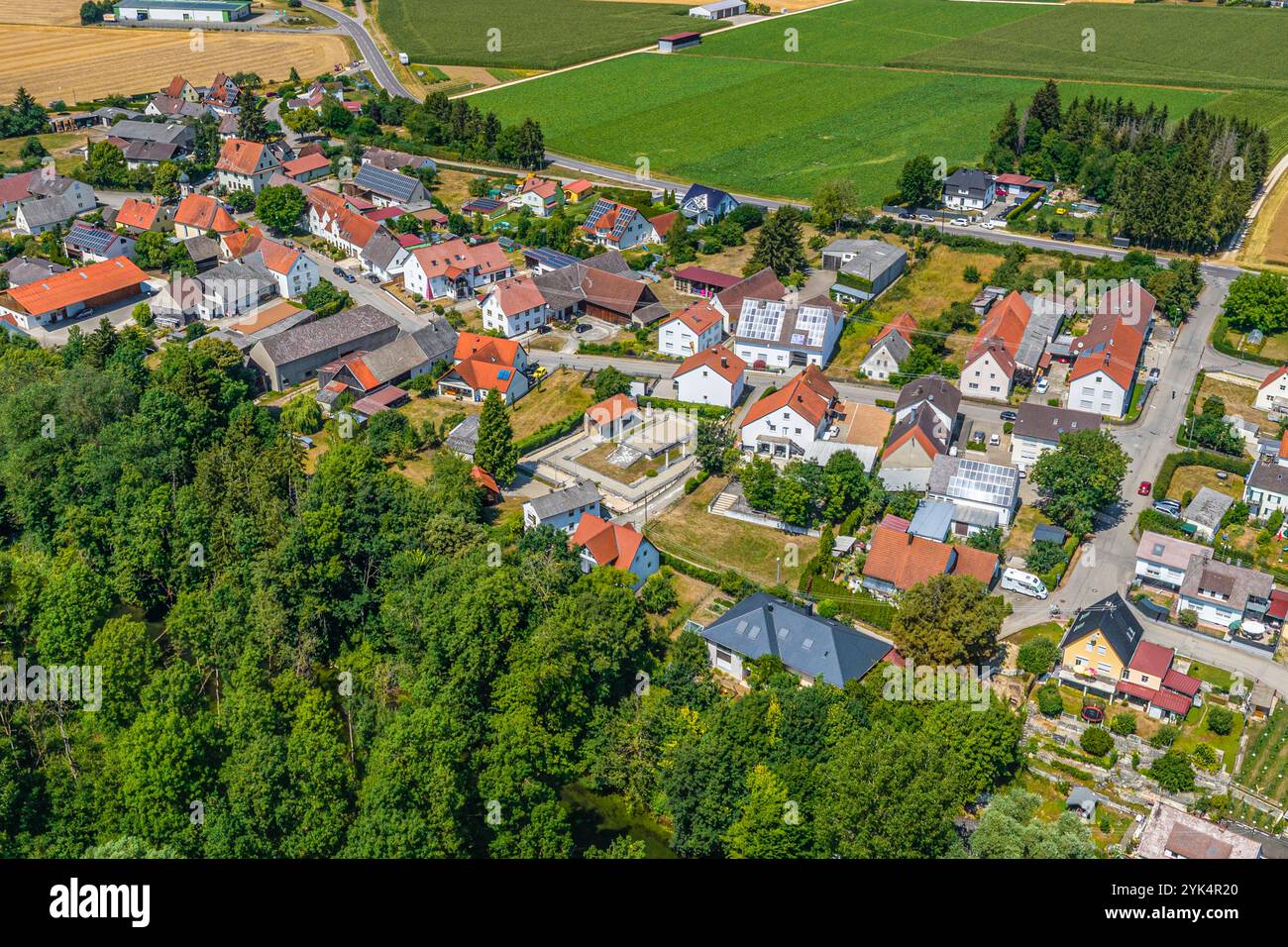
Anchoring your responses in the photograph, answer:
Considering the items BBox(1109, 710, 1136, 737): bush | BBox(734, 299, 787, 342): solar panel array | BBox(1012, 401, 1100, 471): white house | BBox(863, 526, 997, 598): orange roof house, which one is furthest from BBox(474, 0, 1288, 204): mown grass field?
BBox(1109, 710, 1136, 737): bush

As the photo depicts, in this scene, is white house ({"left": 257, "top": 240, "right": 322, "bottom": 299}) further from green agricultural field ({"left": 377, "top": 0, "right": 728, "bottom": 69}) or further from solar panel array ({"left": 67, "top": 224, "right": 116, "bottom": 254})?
green agricultural field ({"left": 377, "top": 0, "right": 728, "bottom": 69})

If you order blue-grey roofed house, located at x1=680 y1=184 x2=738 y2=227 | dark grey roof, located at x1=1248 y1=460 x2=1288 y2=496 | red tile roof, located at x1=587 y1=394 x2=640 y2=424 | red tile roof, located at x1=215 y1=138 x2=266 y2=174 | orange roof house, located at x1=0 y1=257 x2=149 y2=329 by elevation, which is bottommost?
dark grey roof, located at x1=1248 y1=460 x2=1288 y2=496

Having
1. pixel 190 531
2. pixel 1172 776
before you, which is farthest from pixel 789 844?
pixel 190 531

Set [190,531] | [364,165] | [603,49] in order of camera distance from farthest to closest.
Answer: [603,49]
[364,165]
[190,531]

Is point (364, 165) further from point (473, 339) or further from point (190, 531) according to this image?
point (190, 531)

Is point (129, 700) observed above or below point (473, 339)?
below
